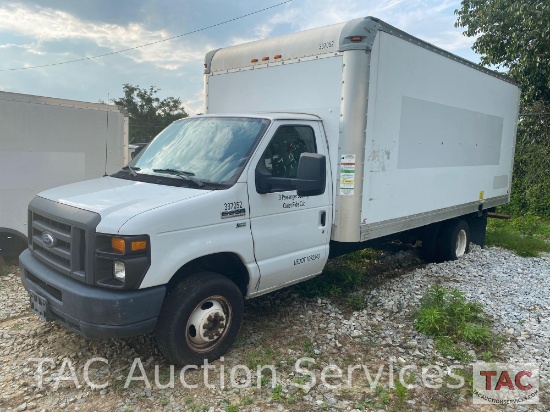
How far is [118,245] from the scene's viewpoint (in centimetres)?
350

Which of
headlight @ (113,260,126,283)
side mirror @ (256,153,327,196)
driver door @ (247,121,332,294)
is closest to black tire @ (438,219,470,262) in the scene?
driver door @ (247,121,332,294)

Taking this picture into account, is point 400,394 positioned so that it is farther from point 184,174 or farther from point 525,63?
point 525,63

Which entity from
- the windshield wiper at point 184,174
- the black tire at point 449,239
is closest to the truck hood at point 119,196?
the windshield wiper at point 184,174

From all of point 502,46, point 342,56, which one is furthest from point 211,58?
point 502,46

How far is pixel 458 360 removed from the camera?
4.43m

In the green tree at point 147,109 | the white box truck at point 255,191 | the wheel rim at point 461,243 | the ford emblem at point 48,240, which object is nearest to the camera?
the white box truck at point 255,191

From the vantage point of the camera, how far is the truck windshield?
4.32 m

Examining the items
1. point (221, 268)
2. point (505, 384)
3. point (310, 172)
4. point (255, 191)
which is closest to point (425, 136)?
point (310, 172)

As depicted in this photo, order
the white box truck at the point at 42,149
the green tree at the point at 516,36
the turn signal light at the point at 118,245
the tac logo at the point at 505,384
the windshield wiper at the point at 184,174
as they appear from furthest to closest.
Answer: the green tree at the point at 516,36, the white box truck at the point at 42,149, the windshield wiper at the point at 184,174, the tac logo at the point at 505,384, the turn signal light at the point at 118,245

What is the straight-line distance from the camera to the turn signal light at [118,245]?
137 inches

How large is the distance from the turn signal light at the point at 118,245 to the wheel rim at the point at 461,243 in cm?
646

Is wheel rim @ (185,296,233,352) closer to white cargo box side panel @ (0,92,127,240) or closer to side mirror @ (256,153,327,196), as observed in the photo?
side mirror @ (256,153,327,196)

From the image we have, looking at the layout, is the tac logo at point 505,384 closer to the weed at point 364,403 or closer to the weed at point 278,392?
the weed at point 364,403

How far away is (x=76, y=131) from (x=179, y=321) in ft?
15.6
